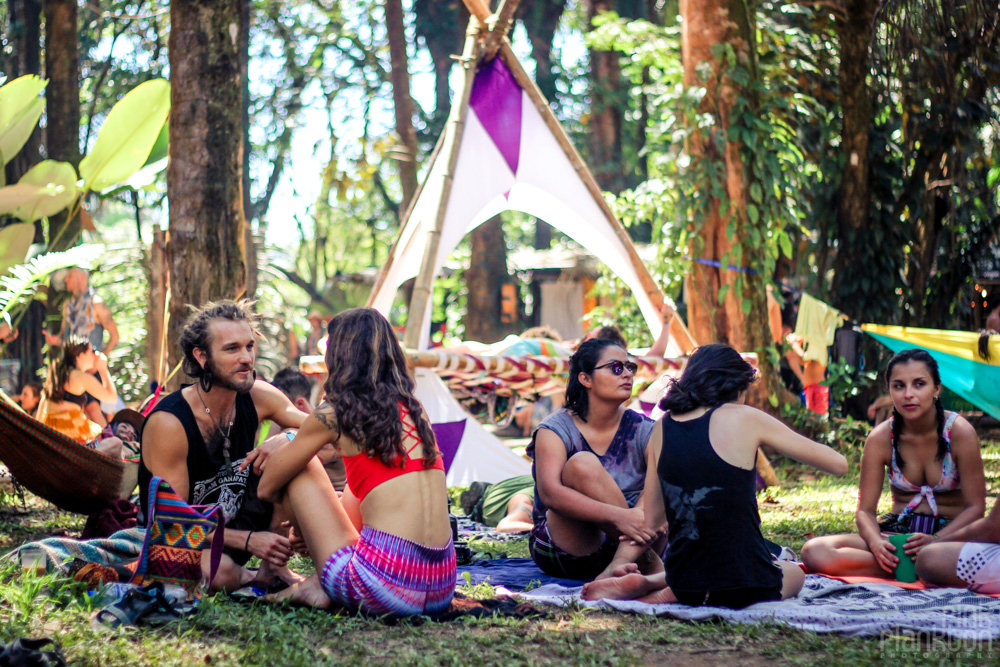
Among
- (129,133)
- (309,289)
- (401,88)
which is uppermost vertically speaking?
(401,88)

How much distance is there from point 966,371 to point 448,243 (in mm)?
3629

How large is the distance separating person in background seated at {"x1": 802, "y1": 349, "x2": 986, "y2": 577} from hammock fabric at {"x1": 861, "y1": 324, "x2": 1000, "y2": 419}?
240cm

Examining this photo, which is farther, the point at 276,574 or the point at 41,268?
the point at 41,268

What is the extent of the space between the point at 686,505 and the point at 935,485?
134 centimetres

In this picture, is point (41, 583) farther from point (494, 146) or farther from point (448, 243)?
point (494, 146)

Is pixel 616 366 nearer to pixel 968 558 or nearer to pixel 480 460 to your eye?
pixel 968 558

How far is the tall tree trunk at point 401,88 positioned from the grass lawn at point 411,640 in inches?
421

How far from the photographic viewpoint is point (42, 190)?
288 inches

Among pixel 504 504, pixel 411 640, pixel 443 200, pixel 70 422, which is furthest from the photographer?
pixel 443 200

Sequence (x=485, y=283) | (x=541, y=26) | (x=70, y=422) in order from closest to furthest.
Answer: (x=70, y=422) → (x=485, y=283) → (x=541, y=26)

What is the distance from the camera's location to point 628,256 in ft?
24.5

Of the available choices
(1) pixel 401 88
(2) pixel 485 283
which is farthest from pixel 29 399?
(2) pixel 485 283

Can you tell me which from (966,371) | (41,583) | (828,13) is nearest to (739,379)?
(41,583)

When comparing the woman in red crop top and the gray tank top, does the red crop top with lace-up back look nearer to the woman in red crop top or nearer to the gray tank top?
the woman in red crop top
